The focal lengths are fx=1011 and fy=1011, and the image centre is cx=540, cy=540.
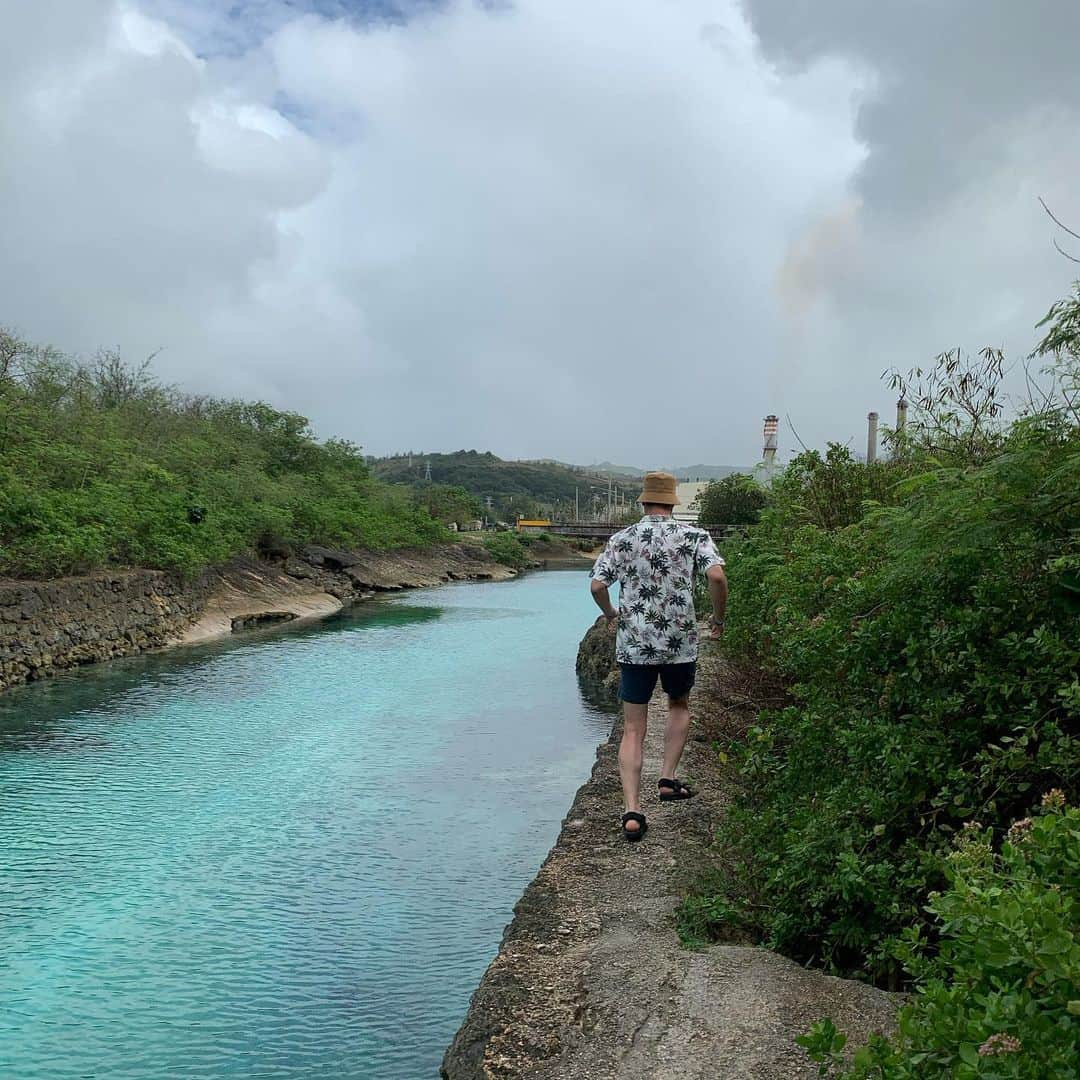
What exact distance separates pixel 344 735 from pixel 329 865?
15.5 feet

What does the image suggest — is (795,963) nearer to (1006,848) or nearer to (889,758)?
(889,758)

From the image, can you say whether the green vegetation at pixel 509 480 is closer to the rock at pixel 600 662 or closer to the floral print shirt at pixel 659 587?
the rock at pixel 600 662

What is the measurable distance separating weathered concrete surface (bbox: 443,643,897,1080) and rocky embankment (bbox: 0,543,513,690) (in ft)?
41.5

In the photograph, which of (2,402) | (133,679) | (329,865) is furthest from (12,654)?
(329,865)

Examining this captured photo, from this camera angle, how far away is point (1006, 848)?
2.27 metres

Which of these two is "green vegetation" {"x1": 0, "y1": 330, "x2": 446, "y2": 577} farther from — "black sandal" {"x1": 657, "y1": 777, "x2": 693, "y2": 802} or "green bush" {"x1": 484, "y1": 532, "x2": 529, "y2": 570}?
Answer: "black sandal" {"x1": 657, "y1": 777, "x2": 693, "y2": 802}

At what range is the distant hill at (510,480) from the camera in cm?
10919

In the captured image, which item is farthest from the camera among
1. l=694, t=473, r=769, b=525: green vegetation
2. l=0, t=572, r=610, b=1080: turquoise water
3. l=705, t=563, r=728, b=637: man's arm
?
l=694, t=473, r=769, b=525: green vegetation

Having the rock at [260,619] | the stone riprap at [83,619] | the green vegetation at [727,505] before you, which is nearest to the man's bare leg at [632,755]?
the stone riprap at [83,619]

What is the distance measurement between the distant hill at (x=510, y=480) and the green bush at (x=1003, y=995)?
320 feet

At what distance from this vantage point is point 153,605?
63.7 feet

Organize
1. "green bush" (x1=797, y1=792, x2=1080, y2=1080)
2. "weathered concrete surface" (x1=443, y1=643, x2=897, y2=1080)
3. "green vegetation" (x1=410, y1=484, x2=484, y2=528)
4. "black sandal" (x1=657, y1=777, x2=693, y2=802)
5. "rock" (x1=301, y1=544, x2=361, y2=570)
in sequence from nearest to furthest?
"green bush" (x1=797, y1=792, x2=1080, y2=1080)
"weathered concrete surface" (x1=443, y1=643, x2=897, y2=1080)
"black sandal" (x1=657, y1=777, x2=693, y2=802)
"rock" (x1=301, y1=544, x2=361, y2=570)
"green vegetation" (x1=410, y1=484, x2=484, y2=528)

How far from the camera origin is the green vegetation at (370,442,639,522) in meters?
109

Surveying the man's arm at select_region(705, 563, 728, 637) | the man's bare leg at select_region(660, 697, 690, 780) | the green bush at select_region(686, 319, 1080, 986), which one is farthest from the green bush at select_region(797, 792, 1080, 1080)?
the man's bare leg at select_region(660, 697, 690, 780)
